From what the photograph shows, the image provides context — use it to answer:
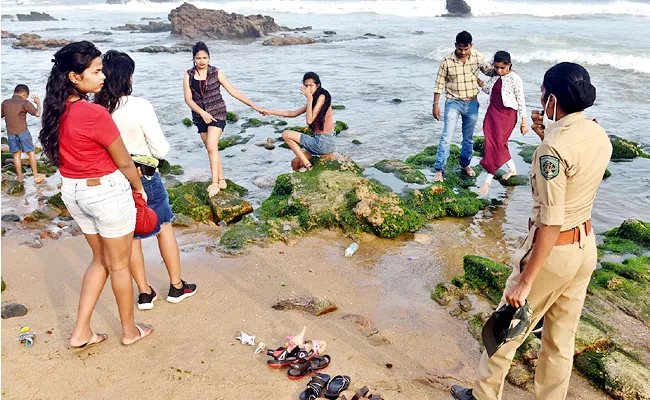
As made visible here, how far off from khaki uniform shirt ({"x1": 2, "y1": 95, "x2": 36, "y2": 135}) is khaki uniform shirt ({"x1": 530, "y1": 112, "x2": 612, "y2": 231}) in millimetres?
8864

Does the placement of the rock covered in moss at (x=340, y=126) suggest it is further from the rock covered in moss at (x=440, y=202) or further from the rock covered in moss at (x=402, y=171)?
the rock covered in moss at (x=440, y=202)

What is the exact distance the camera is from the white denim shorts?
3768mm

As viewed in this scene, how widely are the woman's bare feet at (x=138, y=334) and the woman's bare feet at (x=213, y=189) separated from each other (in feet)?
11.0

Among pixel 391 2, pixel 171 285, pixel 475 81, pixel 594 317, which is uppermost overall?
pixel 391 2

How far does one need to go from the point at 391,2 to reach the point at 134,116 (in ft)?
167

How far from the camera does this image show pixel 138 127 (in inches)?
172

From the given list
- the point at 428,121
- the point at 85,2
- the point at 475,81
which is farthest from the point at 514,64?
the point at 85,2

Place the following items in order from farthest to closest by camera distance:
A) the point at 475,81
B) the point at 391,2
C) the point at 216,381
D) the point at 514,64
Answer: the point at 391,2 < the point at 514,64 < the point at 475,81 < the point at 216,381

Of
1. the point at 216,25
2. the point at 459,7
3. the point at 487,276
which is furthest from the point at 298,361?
the point at 459,7

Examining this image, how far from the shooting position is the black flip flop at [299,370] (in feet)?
12.8

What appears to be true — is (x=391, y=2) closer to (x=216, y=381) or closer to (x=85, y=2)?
(x=85, y=2)

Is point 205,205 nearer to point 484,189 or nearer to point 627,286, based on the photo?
point 484,189

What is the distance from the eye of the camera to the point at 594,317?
4.89m

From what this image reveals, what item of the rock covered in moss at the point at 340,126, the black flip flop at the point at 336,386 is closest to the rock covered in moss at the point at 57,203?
the black flip flop at the point at 336,386
